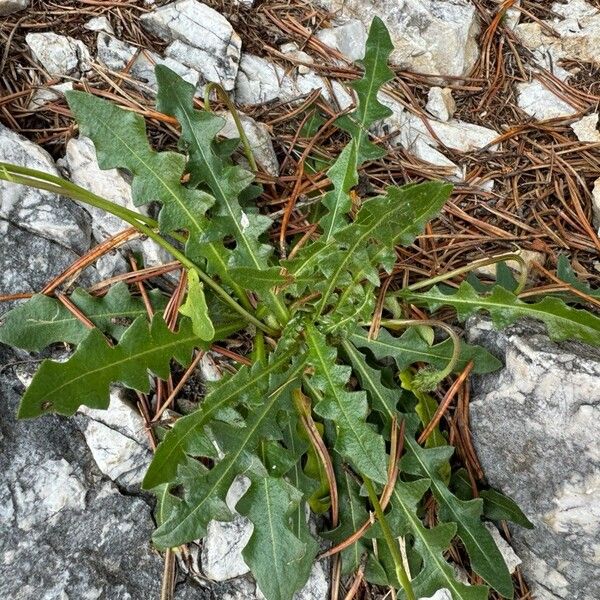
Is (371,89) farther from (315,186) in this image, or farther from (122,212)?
(122,212)

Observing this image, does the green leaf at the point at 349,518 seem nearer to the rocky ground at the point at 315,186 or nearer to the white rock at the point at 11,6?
the rocky ground at the point at 315,186

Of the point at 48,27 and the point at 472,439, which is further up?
the point at 48,27

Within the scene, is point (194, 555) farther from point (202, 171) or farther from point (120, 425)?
point (202, 171)

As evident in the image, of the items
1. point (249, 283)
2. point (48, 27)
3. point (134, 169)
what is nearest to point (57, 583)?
point (249, 283)

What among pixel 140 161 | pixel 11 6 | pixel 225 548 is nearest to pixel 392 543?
pixel 225 548

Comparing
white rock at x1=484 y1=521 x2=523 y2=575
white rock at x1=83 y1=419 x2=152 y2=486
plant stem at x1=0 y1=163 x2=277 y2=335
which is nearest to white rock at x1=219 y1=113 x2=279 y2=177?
plant stem at x1=0 y1=163 x2=277 y2=335

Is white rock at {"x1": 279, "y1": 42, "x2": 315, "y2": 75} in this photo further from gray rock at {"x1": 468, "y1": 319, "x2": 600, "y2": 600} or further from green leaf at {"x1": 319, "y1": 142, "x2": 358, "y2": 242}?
gray rock at {"x1": 468, "y1": 319, "x2": 600, "y2": 600}
